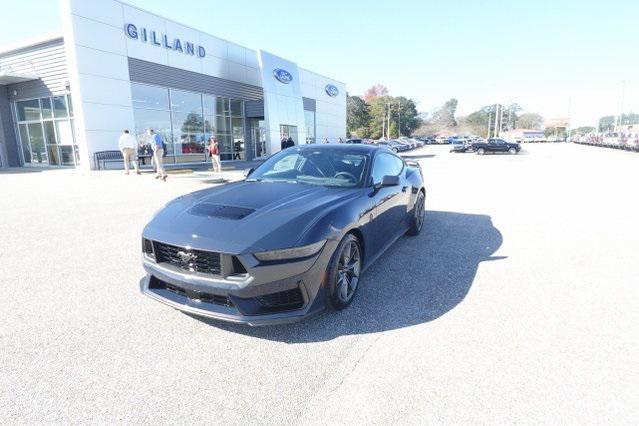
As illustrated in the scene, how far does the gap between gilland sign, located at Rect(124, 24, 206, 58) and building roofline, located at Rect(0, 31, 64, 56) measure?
119 inches

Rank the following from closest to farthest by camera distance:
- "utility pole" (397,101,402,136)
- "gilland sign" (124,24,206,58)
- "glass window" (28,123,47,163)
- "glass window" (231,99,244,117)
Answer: "gilland sign" (124,24,206,58) → "glass window" (28,123,47,163) → "glass window" (231,99,244,117) → "utility pole" (397,101,402,136)

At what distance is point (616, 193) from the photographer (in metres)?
9.73

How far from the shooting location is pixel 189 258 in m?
2.70

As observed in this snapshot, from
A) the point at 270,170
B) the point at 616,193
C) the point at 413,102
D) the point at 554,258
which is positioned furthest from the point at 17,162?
the point at 413,102

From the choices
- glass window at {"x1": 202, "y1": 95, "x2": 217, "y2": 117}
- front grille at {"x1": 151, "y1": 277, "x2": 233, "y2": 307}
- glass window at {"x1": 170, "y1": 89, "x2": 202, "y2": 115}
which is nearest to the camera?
front grille at {"x1": 151, "y1": 277, "x2": 233, "y2": 307}

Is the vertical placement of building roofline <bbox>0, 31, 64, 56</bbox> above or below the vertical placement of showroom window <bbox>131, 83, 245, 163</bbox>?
above

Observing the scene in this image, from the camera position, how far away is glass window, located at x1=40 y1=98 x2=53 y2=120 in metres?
18.6

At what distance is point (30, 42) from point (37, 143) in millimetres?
5075

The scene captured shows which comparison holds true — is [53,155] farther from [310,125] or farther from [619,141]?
[619,141]

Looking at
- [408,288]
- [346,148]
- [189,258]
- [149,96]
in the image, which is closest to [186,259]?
[189,258]

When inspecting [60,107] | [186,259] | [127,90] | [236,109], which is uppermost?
[127,90]

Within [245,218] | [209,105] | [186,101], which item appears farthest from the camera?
[209,105]

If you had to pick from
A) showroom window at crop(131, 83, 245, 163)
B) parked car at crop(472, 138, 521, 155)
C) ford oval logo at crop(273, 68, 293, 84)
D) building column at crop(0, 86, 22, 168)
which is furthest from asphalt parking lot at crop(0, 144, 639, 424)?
parked car at crop(472, 138, 521, 155)

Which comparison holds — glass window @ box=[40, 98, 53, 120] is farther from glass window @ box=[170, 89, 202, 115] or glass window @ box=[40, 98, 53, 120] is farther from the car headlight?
the car headlight
